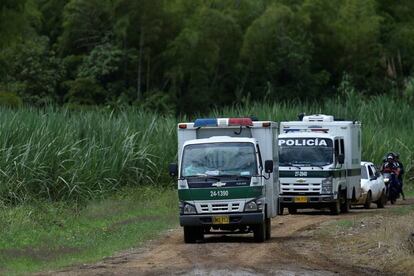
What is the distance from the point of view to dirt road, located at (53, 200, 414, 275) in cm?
1694

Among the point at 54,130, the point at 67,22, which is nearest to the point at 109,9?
the point at 67,22

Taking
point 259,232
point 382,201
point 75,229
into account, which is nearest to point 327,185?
point 382,201

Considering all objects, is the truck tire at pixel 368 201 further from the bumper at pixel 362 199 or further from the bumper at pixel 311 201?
the bumper at pixel 311 201

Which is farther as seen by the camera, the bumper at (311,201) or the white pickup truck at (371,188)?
the white pickup truck at (371,188)

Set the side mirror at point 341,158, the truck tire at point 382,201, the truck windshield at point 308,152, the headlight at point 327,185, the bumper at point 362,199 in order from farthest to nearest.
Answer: the truck tire at point 382,201 < the bumper at point 362,199 < the side mirror at point 341,158 < the truck windshield at point 308,152 < the headlight at point 327,185

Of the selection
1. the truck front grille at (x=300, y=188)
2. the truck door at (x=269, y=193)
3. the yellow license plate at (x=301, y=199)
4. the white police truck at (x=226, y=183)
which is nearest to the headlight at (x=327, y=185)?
the truck front grille at (x=300, y=188)

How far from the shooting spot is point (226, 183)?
2200 centimetres

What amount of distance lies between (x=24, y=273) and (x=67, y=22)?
4108cm

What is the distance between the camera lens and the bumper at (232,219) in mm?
21969

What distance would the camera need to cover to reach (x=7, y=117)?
32.4 metres

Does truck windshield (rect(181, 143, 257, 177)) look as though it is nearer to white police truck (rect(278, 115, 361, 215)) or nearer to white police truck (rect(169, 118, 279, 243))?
white police truck (rect(169, 118, 279, 243))

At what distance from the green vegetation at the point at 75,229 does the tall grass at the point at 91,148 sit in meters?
0.88

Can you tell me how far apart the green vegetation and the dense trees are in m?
22.0

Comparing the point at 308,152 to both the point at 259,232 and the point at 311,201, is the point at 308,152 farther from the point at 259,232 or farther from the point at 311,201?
the point at 259,232
